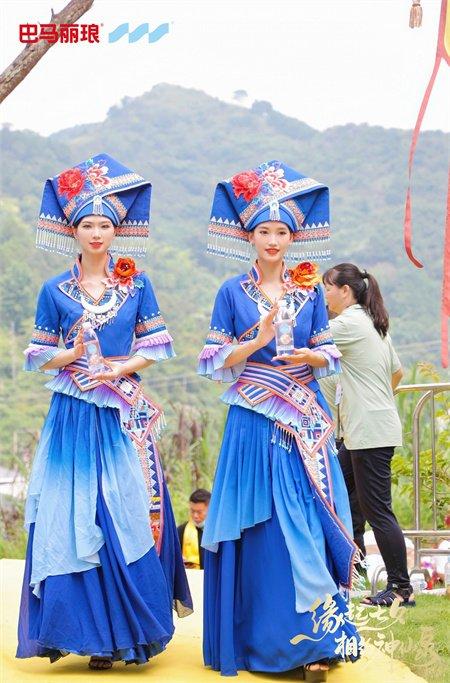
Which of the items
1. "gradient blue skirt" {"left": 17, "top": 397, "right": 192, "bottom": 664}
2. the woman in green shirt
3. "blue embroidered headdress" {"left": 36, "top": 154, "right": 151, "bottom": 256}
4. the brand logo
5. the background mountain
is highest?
the background mountain

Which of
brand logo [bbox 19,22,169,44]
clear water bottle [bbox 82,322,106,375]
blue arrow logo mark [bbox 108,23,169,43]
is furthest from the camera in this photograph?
blue arrow logo mark [bbox 108,23,169,43]

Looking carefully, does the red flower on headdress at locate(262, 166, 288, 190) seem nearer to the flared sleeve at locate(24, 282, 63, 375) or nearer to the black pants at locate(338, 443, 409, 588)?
the flared sleeve at locate(24, 282, 63, 375)

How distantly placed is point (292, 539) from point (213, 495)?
382 mm

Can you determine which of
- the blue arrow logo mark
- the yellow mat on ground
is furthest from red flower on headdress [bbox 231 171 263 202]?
the yellow mat on ground

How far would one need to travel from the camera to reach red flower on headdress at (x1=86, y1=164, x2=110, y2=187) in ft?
16.3

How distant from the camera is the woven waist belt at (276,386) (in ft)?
15.6

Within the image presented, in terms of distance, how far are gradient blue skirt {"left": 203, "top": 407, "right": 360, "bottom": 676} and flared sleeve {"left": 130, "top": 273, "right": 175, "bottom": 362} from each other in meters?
0.37

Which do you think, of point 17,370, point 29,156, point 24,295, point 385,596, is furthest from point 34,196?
point 385,596

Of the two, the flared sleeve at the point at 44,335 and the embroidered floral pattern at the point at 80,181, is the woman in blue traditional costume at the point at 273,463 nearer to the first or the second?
the embroidered floral pattern at the point at 80,181

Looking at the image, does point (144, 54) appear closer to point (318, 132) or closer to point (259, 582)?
point (318, 132)

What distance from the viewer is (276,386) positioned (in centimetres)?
478

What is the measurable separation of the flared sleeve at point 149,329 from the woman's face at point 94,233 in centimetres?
20

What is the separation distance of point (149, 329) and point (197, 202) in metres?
Answer: 24.2

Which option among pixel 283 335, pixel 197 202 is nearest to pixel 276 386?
pixel 283 335
